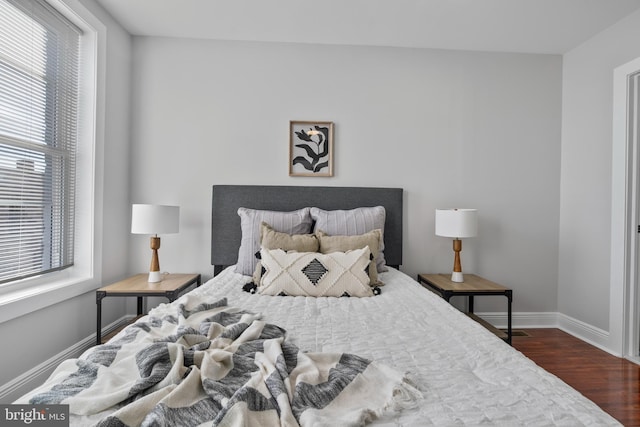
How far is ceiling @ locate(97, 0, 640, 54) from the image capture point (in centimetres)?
247

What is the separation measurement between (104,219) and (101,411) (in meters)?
2.19

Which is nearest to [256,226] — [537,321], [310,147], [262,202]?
[262,202]

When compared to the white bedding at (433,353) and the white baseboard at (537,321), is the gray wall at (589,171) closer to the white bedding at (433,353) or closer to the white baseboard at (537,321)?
the white baseboard at (537,321)

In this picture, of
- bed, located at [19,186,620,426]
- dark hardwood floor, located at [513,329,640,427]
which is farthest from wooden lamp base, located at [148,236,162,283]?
dark hardwood floor, located at [513,329,640,427]

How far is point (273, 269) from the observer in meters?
→ 2.15

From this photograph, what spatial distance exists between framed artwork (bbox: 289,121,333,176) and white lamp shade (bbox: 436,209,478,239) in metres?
1.05

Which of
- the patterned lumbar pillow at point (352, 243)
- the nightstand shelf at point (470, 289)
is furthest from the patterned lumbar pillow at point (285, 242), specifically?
the nightstand shelf at point (470, 289)

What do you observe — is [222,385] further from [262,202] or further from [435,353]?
[262,202]

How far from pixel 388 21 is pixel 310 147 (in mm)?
1165

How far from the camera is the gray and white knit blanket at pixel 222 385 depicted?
2.68ft

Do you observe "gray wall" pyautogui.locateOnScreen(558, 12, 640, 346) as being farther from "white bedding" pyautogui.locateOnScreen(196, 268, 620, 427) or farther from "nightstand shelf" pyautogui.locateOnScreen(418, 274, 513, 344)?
"white bedding" pyautogui.locateOnScreen(196, 268, 620, 427)

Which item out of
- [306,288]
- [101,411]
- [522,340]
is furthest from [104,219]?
[522,340]

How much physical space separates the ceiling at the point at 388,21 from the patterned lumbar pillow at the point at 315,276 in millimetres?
1820

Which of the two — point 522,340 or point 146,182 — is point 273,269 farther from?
point 522,340
